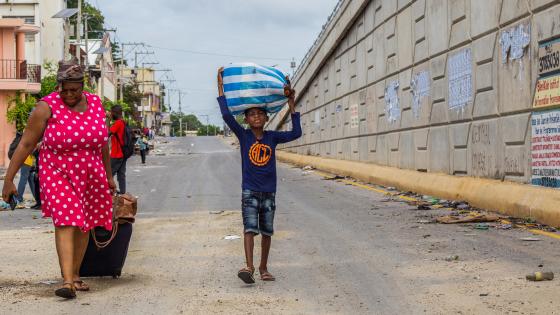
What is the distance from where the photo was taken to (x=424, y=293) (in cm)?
A: 646

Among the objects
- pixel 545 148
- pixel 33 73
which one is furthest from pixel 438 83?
pixel 33 73

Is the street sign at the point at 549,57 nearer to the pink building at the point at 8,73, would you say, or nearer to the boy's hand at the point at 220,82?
the boy's hand at the point at 220,82

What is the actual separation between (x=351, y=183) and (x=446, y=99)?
222 inches

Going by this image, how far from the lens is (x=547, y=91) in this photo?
11750 mm

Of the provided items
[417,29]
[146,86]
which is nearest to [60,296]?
[417,29]

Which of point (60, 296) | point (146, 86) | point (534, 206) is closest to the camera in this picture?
point (60, 296)

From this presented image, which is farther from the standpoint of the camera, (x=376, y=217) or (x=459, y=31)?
(x=459, y=31)

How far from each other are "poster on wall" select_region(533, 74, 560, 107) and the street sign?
0.12 m

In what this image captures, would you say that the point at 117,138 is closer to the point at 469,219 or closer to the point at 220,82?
the point at 469,219

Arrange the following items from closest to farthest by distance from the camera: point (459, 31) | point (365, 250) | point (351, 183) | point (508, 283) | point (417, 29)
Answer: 1. point (508, 283)
2. point (365, 250)
3. point (459, 31)
4. point (417, 29)
5. point (351, 183)

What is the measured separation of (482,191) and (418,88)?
629 cm

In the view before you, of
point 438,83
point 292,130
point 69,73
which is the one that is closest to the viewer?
point 69,73

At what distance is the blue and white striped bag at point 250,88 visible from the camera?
741cm

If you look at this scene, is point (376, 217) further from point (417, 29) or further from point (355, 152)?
point (355, 152)
